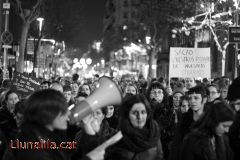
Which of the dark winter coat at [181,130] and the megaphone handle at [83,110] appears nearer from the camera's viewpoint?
the megaphone handle at [83,110]

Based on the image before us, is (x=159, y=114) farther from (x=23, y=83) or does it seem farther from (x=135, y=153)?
(x=23, y=83)

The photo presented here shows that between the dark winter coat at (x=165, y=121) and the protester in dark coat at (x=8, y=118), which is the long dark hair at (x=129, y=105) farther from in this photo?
the dark winter coat at (x=165, y=121)

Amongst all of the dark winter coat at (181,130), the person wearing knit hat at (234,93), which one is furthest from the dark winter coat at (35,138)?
the person wearing knit hat at (234,93)

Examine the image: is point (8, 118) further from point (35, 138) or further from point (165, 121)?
point (35, 138)

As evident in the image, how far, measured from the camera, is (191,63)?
1608 centimetres

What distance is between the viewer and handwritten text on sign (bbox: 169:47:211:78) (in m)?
15.9

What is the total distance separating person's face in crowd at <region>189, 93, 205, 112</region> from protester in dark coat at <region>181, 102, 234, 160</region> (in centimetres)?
269

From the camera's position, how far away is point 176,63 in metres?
16.2

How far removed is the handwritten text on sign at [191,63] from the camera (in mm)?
15930

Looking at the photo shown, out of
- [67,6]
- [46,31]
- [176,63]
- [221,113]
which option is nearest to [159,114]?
[221,113]

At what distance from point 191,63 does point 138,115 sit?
1083cm

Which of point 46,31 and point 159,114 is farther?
point 46,31

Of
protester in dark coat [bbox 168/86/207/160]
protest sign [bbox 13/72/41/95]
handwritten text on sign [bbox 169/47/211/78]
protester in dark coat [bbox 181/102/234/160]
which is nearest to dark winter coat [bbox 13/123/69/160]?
protester in dark coat [bbox 181/102/234/160]

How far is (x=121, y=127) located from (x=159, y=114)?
3919 millimetres
